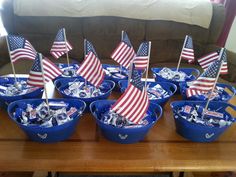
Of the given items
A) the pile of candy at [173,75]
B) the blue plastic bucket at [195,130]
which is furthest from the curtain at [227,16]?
the blue plastic bucket at [195,130]

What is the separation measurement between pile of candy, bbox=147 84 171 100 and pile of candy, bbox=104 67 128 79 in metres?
0.22

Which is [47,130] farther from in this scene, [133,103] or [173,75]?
[173,75]

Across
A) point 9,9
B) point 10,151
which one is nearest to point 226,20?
point 9,9

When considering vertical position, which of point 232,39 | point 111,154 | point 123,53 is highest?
point 123,53

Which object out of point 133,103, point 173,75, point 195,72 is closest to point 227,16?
point 195,72

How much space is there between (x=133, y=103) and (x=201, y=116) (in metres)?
0.34

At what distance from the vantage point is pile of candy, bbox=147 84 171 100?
1.18 m

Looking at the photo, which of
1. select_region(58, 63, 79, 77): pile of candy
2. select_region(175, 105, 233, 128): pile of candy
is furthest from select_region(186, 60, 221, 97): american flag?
select_region(58, 63, 79, 77): pile of candy

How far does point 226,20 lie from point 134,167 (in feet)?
7.88

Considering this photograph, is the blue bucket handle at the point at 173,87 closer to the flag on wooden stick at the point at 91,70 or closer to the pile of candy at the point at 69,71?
the flag on wooden stick at the point at 91,70

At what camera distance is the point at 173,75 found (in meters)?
1.44

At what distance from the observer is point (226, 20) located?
2.71m

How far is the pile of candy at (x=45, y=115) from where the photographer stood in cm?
94

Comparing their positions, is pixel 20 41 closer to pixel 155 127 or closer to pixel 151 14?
pixel 155 127
